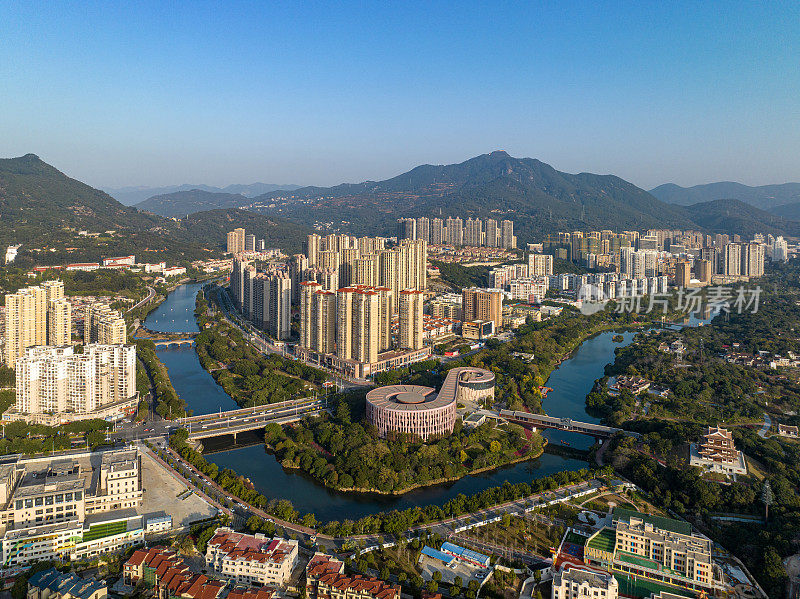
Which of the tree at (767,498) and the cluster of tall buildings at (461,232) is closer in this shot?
the tree at (767,498)

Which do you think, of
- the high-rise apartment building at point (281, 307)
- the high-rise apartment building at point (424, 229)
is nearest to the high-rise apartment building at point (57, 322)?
the high-rise apartment building at point (281, 307)

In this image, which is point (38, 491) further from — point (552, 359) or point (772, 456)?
point (552, 359)

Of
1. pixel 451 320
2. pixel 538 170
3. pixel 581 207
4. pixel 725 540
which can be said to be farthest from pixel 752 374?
pixel 538 170

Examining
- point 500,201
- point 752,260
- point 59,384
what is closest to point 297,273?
point 59,384

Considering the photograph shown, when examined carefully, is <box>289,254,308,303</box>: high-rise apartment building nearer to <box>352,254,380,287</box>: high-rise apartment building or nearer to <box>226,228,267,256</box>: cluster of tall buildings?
<box>352,254,380,287</box>: high-rise apartment building

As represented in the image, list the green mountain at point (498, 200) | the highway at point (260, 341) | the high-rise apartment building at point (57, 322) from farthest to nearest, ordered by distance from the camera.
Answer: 1. the green mountain at point (498, 200)
2. the highway at point (260, 341)
3. the high-rise apartment building at point (57, 322)

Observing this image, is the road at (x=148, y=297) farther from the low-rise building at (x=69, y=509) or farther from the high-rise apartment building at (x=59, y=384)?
the low-rise building at (x=69, y=509)
